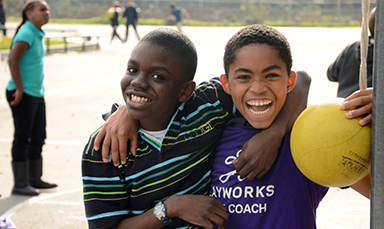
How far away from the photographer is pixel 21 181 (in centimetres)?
560

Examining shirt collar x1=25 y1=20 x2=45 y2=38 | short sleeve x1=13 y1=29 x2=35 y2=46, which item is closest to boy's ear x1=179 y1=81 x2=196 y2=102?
short sleeve x1=13 y1=29 x2=35 y2=46

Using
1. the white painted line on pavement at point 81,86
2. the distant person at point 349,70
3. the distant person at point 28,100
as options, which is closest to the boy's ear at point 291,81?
the distant person at point 349,70

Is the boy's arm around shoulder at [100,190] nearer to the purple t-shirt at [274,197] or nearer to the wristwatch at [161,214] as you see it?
the wristwatch at [161,214]

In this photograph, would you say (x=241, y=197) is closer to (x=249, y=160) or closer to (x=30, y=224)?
(x=249, y=160)

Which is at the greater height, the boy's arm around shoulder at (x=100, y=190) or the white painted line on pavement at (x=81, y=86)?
the boy's arm around shoulder at (x=100, y=190)

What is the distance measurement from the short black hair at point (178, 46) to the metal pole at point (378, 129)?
1.02m

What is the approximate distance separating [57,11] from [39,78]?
37.3 meters

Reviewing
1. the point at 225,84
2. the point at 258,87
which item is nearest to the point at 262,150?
the point at 258,87

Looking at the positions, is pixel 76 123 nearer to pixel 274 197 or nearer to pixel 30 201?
pixel 30 201

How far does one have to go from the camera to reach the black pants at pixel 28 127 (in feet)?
18.4

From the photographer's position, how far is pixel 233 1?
141ft

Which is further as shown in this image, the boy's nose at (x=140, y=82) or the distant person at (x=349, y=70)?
the distant person at (x=349, y=70)

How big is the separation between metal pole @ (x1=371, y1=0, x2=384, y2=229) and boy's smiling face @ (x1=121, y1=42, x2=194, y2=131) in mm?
998

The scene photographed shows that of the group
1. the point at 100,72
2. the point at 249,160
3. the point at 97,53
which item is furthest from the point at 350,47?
the point at 97,53
